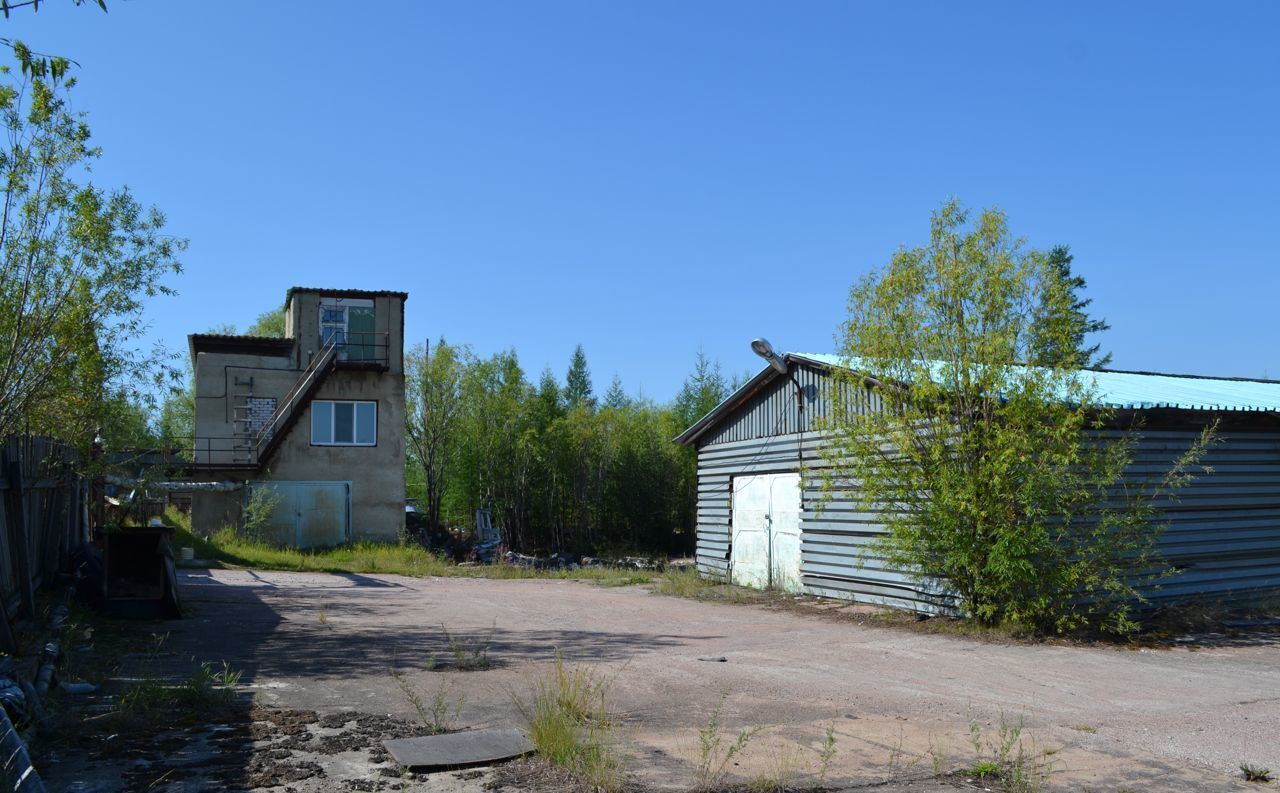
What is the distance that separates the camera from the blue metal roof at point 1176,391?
46.8 ft

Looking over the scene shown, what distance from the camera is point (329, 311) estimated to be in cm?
3241

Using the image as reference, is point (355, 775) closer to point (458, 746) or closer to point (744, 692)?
point (458, 746)

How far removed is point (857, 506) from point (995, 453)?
2.87m

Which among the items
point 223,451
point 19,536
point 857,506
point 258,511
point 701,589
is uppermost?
point 223,451

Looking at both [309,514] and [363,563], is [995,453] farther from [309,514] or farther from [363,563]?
[309,514]

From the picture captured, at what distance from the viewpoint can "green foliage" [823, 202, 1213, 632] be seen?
480 inches

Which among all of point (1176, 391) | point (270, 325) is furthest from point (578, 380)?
point (1176, 391)

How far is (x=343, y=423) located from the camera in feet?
103

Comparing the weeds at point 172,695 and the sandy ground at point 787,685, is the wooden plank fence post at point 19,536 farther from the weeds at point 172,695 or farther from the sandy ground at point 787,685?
the weeds at point 172,695

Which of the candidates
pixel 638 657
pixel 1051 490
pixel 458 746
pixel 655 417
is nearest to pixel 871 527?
pixel 1051 490

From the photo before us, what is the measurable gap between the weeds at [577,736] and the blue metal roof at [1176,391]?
824 cm

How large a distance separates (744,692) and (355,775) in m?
3.87

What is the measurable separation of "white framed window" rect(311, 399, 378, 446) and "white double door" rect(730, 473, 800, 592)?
16.1 m

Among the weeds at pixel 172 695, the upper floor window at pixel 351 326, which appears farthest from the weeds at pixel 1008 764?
the upper floor window at pixel 351 326
